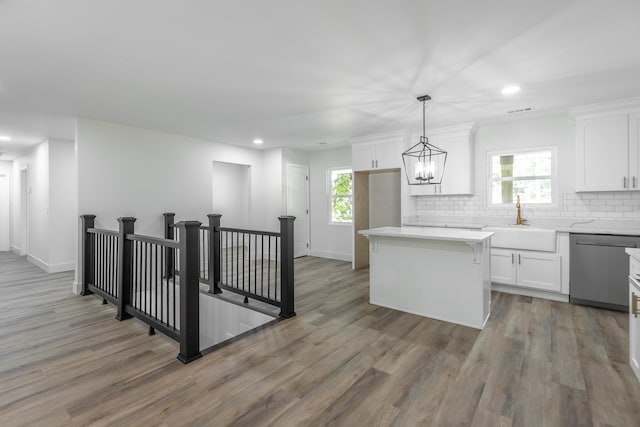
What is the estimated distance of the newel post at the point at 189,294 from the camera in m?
2.45

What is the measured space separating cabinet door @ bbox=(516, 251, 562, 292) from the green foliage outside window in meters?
3.26

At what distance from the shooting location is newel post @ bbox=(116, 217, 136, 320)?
333 centimetres

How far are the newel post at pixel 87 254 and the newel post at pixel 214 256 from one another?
154 cm

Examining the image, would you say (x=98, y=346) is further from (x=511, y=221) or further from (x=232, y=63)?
(x=511, y=221)

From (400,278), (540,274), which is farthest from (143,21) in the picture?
(540,274)

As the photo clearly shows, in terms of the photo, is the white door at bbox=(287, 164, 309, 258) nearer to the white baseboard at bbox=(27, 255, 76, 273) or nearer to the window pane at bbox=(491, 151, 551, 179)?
the window pane at bbox=(491, 151, 551, 179)

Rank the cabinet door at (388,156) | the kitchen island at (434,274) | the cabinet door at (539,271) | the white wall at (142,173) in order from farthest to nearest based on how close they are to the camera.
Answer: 1. the cabinet door at (388,156)
2. the white wall at (142,173)
3. the cabinet door at (539,271)
4. the kitchen island at (434,274)

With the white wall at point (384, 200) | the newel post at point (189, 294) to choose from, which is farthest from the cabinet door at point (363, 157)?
the newel post at point (189, 294)

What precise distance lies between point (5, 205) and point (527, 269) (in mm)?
11036

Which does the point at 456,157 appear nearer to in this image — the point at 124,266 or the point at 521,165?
the point at 521,165

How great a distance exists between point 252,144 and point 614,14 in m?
5.26

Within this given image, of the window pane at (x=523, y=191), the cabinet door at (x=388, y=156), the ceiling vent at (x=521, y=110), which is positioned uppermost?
the ceiling vent at (x=521, y=110)

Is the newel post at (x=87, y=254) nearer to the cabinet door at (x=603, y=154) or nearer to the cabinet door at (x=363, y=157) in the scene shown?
the cabinet door at (x=363, y=157)

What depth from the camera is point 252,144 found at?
6.17 meters
